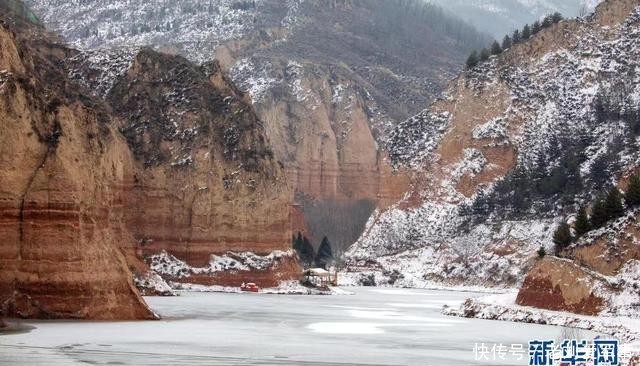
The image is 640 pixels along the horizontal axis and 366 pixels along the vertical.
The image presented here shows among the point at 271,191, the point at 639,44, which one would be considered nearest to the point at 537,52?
the point at 639,44

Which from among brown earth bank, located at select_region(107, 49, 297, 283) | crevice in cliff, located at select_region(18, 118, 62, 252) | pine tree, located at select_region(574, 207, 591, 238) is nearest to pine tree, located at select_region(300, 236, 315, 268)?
brown earth bank, located at select_region(107, 49, 297, 283)

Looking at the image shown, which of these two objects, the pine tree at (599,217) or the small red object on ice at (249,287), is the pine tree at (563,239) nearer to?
the pine tree at (599,217)

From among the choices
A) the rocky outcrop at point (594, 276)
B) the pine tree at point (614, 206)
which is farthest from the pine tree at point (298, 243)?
the rocky outcrop at point (594, 276)

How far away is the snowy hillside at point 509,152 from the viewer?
390ft

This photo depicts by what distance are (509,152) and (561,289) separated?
74.9 meters

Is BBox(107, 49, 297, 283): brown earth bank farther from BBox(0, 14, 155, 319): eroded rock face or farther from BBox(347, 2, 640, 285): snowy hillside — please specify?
BBox(0, 14, 155, 319): eroded rock face

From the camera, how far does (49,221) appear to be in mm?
44125

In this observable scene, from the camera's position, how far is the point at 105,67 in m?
98.8

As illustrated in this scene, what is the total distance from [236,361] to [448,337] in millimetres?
14939

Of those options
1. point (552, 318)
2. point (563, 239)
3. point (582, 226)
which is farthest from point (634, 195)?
point (552, 318)

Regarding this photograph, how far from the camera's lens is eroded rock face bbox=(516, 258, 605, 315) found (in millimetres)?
57594

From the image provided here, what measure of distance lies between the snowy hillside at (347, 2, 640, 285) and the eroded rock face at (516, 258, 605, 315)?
50.4 meters

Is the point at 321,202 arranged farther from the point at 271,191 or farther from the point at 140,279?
the point at 140,279

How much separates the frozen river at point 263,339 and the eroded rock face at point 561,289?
4.32 meters
